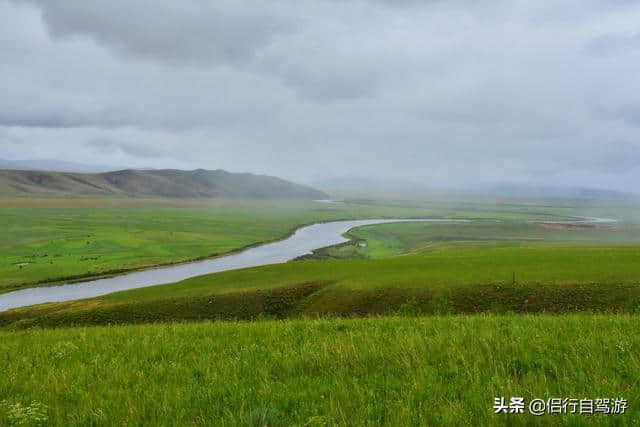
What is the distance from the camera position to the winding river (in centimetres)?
7043

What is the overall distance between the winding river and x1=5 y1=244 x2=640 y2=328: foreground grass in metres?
19.2

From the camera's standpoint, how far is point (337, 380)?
18.5 feet

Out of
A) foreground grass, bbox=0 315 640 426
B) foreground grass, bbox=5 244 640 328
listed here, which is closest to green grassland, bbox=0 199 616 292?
foreground grass, bbox=5 244 640 328

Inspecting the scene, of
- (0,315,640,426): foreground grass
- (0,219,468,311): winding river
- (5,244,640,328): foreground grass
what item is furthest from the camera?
(0,219,468,311): winding river

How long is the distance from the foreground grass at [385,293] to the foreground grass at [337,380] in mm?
24237

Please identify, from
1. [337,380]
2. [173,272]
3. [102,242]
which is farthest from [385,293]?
[102,242]

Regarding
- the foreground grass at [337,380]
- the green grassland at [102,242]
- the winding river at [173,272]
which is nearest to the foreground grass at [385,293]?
the winding river at [173,272]

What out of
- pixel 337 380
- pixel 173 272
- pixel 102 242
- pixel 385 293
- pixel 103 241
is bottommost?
pixel 173 272

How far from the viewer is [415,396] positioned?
483cm

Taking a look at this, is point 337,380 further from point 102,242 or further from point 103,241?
point 103,241

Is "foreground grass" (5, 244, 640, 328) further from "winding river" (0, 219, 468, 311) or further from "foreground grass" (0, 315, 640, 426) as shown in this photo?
"foreground grass" (0, 315, 640, 426)

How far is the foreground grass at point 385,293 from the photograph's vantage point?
3612cm

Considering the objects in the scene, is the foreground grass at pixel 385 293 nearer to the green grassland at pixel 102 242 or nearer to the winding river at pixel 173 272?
the winding river at pixel 173 272

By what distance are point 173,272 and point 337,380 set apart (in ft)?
306
